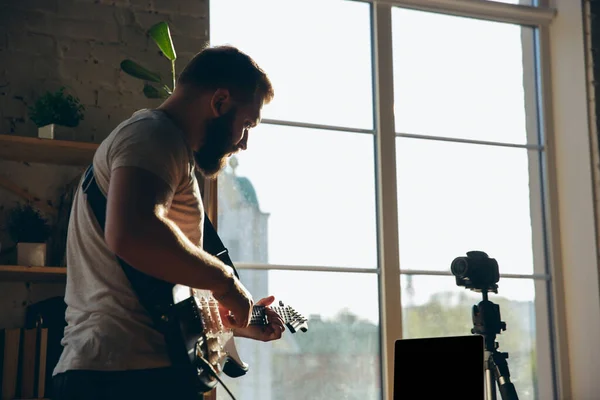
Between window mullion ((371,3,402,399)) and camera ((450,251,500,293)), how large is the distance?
730 mm

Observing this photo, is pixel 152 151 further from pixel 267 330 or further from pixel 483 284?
pixel 483 284

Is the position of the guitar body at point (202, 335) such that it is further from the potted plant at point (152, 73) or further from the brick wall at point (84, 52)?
the brick wall at point (84, 52)

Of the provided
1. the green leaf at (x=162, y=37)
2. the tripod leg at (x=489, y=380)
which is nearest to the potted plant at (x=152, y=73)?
the green leaf at (x=162, y=37)

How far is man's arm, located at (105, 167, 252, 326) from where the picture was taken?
1.48 metres

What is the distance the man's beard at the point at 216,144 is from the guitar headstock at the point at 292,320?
1.82 ft

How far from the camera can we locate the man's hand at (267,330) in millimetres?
2125

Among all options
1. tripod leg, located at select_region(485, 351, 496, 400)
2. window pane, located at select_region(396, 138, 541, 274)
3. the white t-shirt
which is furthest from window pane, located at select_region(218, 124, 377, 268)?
the white t-shirt

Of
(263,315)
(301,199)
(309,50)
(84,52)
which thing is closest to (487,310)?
(263,315)

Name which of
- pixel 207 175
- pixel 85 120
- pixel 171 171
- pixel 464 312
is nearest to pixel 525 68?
pixel 464 312

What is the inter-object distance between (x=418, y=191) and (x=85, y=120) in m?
1.55

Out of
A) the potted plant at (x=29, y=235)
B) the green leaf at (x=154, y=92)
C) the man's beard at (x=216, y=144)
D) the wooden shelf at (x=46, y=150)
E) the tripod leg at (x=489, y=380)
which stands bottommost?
the tripod leg at (x=489, y=380)

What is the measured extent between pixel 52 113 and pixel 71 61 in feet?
1.12

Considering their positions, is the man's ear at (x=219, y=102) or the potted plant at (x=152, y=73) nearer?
the man's ear at (x=219, y=102)

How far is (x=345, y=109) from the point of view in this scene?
3.62m
